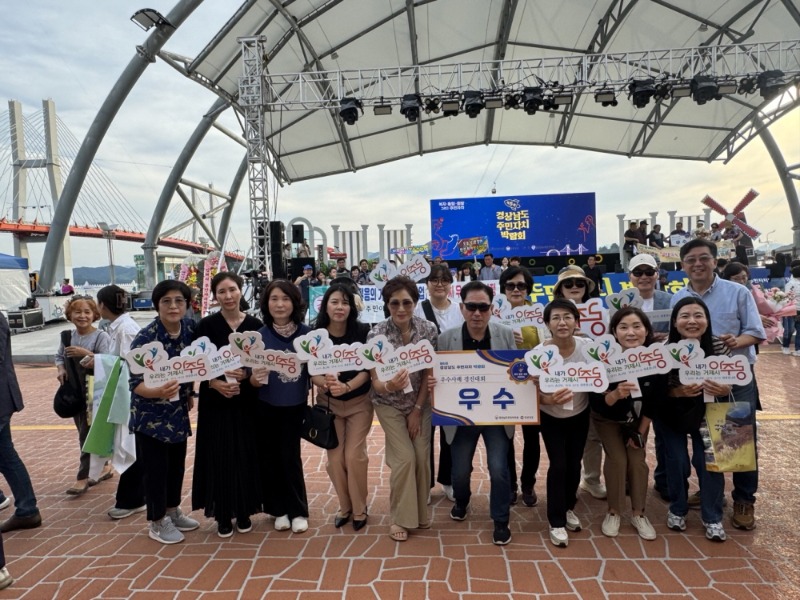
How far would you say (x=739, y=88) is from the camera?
11.3 meters

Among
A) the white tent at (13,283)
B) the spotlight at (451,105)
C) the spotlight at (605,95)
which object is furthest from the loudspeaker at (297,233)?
the white tent at (13,283)

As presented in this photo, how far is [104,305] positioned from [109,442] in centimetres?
109

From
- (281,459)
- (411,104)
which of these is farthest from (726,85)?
(281,459)

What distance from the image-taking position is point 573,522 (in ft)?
10.1

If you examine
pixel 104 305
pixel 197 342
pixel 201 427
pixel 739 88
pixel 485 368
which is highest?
pixel 739 88

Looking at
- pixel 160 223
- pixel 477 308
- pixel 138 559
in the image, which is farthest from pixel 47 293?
pixel 477 308

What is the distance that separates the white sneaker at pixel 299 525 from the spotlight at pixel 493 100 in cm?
1107

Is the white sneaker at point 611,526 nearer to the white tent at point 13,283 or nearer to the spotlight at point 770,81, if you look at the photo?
the spotlight at point 770,81

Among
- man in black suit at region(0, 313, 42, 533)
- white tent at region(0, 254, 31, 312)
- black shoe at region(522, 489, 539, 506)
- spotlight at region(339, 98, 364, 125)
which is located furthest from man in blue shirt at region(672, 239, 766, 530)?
white tent at region(0, 254, 31, 312)

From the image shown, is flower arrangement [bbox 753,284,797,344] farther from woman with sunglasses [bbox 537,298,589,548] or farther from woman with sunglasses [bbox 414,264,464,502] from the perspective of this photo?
woman with sunglasses [bbox 414,264,464,502]

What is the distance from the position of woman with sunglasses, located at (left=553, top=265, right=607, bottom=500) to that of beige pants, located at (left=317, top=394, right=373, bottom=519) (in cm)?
176

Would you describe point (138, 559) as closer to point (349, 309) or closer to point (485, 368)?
point (349, 309)

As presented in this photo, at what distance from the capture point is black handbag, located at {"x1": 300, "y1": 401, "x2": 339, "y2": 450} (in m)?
3.03

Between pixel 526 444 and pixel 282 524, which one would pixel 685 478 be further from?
pixel 282 524
